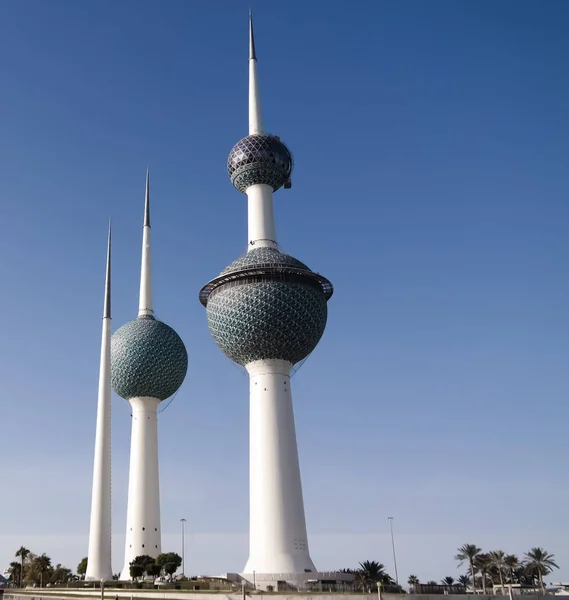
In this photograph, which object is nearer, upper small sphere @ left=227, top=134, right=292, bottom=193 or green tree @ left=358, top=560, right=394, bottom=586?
green tree @ left=358, top=560, right=394, bottom=586

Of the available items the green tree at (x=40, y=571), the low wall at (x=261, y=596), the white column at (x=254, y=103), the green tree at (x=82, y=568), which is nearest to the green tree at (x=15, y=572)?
the green tree at (x=40, y=571)

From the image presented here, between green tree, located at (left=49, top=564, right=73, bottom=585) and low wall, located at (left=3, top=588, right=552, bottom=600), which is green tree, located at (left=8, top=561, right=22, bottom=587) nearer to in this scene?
green tree, located at (left=49, top=564, right=73, bottom=585)

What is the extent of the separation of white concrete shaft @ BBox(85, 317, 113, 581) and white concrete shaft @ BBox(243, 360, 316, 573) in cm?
1942

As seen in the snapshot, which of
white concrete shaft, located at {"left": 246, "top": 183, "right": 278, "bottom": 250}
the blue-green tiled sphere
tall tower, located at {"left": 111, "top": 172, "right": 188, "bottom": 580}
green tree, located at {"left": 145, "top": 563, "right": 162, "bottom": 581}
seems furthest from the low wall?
white concrete shaft, located at {"left": 246, "top": 183, "right": 278, "bottom": 250}

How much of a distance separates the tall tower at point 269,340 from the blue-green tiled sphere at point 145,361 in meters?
A: 14.5

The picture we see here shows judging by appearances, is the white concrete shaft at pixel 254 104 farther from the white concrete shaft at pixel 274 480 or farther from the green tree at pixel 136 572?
the green tree at pixel 136 572

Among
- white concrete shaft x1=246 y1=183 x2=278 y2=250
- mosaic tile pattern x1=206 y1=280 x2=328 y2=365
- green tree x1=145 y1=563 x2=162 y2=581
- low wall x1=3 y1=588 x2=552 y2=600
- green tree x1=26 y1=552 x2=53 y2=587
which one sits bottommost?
low wall x1=3 y1=588 x2=552 y2=600

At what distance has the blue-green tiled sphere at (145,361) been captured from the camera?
322ft

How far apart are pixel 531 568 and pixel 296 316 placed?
49.2 metres

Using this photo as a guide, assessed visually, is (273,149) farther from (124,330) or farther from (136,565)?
(136,565)

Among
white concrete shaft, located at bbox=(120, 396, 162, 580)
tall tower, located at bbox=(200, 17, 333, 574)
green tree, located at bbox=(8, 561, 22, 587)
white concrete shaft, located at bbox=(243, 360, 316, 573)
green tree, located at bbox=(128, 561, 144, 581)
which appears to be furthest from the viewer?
green tree, located at bbox=(8, 561, 22, 587)

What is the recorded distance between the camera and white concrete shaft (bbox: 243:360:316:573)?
70.6 metres

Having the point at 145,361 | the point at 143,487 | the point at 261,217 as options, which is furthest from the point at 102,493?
the point at 261,217

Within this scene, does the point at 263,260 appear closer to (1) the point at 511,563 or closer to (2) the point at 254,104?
(2) the point at 254,104
